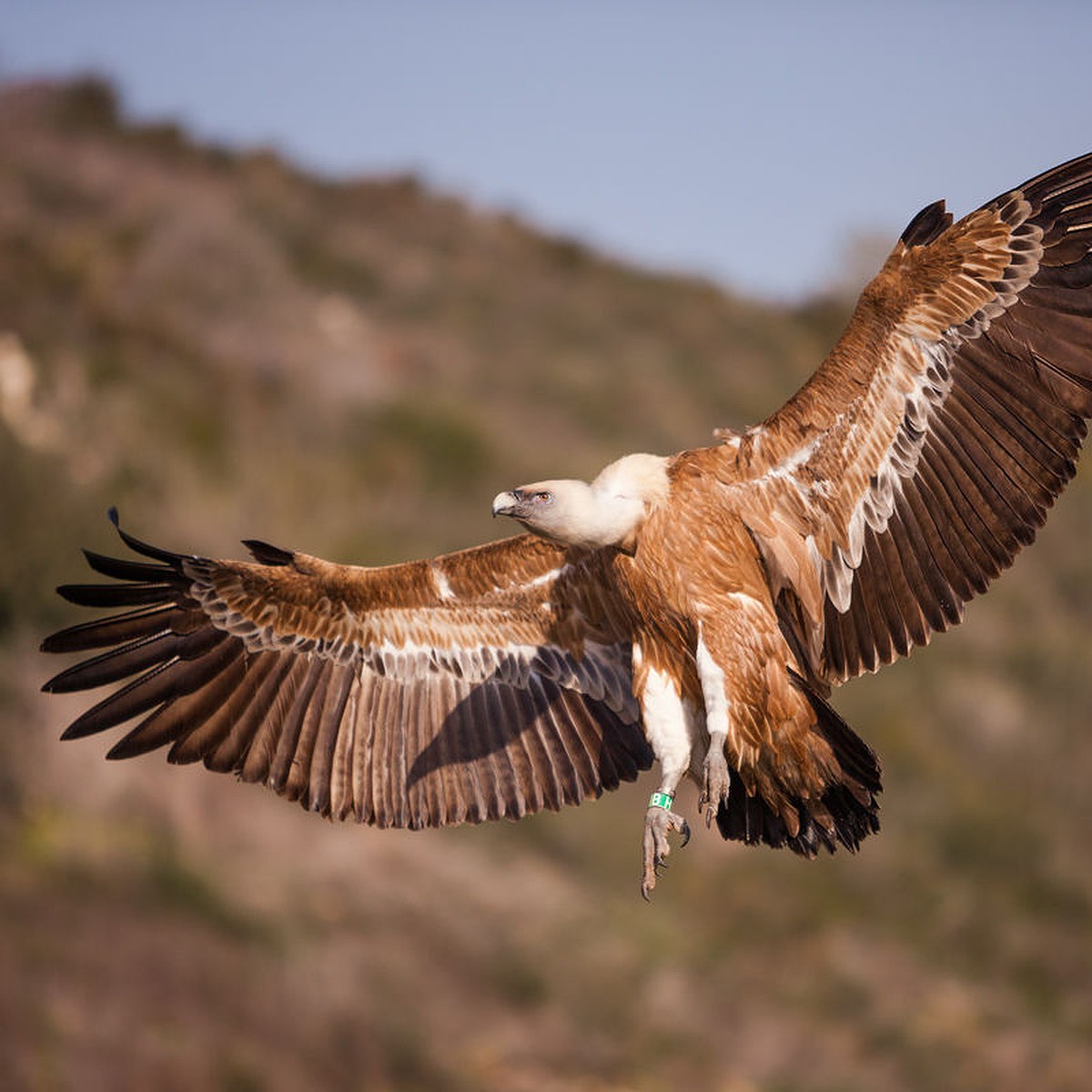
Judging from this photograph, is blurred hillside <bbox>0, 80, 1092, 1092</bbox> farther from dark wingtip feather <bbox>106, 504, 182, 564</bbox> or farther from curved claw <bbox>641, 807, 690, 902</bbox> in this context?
curved claw <bbox>641, 807, 690, 902</bbox>

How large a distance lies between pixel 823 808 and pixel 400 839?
1810 cm

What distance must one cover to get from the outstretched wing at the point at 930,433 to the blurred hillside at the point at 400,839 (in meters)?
13.6

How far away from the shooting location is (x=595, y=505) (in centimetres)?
719

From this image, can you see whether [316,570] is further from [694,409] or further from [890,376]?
[694,409]

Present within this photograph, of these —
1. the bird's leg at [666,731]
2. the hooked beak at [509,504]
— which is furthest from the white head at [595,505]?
the bird's leg at [666,731]

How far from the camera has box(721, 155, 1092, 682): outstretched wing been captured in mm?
6891

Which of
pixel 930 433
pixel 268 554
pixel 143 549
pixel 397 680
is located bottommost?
pixel 143 549

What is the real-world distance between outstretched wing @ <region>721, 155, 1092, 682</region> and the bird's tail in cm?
45

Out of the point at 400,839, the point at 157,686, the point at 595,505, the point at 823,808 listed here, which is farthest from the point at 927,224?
the point at 400,839

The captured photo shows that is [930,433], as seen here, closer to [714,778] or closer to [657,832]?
[714,778]

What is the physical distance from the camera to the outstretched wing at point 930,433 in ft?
22.6

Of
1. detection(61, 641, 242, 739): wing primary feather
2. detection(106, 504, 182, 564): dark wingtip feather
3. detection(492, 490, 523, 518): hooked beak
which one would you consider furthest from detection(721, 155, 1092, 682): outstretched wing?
detection(61, 641, 242, 739): wing primary feather

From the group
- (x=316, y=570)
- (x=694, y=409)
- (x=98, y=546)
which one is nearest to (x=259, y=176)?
(x=694, y=409)

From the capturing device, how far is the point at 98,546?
25250mm
